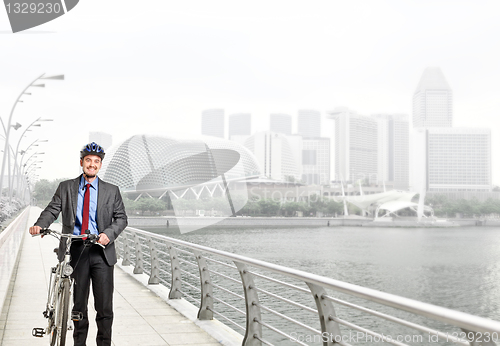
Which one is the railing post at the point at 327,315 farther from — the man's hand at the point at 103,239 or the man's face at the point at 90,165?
the man's face at the point at 90,165

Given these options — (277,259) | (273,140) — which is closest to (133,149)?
(277,259)

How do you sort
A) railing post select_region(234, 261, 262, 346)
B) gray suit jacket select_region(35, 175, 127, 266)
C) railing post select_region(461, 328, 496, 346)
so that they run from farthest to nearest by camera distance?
railing post select_region(234, 261, 262, 346), gray suit jacket select_region(35, 175, 127, 266), railing post select_region(461, 328, 496, 346)

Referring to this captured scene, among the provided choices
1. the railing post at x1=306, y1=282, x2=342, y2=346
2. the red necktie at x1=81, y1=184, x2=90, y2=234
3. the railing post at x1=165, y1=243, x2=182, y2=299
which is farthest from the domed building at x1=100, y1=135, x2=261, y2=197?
the railing post at x1=306, y1=282, x2=342, y2=346

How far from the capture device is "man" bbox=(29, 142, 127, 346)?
11.8ft

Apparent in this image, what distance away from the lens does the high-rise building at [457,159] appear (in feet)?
563

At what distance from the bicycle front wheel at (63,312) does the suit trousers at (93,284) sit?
0.10m

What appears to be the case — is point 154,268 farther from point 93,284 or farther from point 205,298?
point 93,284

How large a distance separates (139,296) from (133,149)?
88.3 m

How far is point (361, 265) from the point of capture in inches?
1407

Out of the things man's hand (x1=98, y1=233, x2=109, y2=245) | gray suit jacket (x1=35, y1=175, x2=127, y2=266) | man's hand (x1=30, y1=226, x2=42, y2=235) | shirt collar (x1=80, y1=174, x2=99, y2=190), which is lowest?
man's hand (x1=98, y1=233, x2=109, y2=245)

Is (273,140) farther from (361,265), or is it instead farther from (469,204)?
(361,265)

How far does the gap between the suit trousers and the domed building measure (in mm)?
87961

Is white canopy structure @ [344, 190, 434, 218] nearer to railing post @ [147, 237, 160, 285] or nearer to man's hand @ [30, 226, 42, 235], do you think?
railing post @ [147, 237, 160, 285]

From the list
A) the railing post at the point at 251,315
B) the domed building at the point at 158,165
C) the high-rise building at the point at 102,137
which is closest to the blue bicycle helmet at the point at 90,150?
the railing post at the point at 251,315
